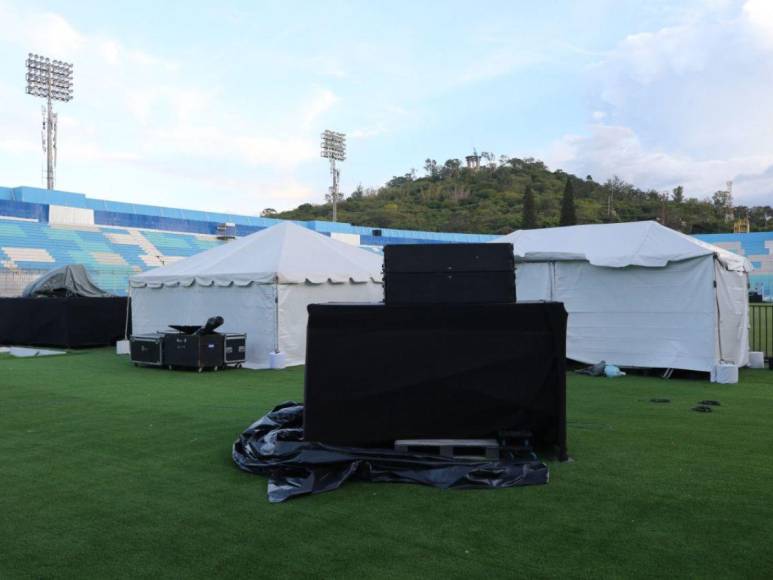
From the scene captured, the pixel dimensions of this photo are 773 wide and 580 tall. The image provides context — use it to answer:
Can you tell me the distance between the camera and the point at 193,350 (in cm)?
1197

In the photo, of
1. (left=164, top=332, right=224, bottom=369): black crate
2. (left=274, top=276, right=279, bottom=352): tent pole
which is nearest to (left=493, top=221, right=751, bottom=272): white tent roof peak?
(left=274, top=276, right=279, bottom=352): tent pole

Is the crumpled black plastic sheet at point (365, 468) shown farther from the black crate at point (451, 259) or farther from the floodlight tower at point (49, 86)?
the floodlight tower at point (49, 86)

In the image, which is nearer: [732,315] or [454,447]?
[454,447]

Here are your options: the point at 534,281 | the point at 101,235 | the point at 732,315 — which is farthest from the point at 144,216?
the point at 732,315

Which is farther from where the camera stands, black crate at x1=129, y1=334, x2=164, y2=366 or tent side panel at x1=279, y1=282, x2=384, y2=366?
tent side panel at x1=279, y1=282, x2=384, y2=366

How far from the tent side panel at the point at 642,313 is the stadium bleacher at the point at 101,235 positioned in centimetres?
2409

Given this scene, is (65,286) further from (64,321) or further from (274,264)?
(274,264)

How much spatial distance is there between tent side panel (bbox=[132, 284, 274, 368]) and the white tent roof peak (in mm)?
5242

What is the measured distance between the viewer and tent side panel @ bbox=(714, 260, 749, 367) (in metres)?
11.0

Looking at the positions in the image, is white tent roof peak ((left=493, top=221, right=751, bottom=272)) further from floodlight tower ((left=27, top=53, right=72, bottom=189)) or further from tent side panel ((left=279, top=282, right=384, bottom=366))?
floodlight tower ((left=27, top=53, right=72, bottom=189))

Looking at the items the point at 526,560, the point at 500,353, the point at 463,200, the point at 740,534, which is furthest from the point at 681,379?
the point at 463,200

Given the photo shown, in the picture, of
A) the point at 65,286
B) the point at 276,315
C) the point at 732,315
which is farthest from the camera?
the point at 65,286

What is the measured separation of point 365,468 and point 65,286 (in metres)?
17.2

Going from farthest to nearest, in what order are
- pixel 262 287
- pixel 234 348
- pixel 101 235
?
pixel 101 235
pixel 262 287
pixel 234 348
